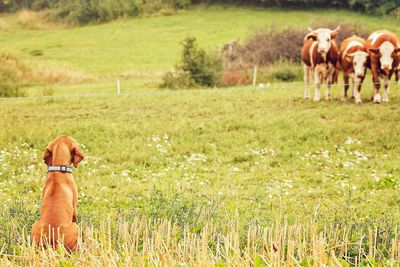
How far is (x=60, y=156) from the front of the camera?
270 inches

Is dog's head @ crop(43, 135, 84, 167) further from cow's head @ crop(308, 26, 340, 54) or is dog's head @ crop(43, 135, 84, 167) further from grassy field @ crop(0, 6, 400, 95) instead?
grassy field @ crop(0, 6, 400, 95)

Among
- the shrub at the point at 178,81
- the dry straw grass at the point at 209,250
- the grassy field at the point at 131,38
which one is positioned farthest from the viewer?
the grassy field at the point at 131,38

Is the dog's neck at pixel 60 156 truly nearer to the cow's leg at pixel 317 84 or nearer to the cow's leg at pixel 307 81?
Result: the cow's leg at pixel 317 84

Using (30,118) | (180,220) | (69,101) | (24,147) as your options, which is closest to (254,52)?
(69,101)

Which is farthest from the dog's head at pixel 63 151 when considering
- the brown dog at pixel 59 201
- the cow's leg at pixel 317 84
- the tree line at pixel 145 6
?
the tree line at pixel 145 6

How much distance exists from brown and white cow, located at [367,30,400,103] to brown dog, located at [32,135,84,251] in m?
12.8

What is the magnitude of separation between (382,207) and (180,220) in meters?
3.48

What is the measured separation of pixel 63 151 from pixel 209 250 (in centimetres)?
224

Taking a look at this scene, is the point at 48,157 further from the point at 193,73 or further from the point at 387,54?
the point at 193,73

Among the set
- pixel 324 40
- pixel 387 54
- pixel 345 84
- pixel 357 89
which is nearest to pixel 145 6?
pixel 324 40

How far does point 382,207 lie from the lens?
8.99 metres

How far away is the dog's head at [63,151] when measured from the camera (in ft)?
22.6

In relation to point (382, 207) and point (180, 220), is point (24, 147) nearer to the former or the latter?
point (180, 220)

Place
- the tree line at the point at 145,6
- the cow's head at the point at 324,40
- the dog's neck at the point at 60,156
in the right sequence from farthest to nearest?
the tree line at the point at 145,6 < the cow's head at the point at 324,40 < the dog's neck at the point at 60,156
